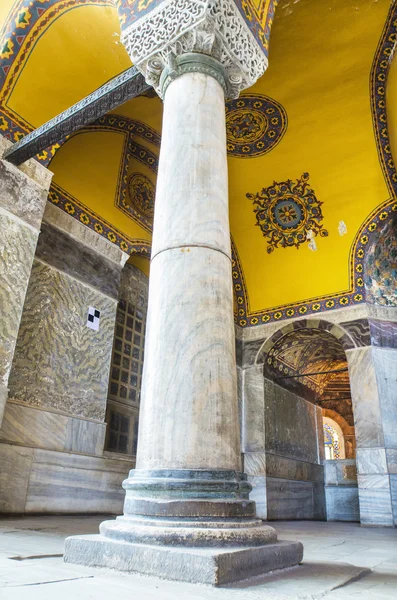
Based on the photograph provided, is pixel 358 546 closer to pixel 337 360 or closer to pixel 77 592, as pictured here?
pixel 77 592

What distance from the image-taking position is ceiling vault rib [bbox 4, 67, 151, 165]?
4.70 meters

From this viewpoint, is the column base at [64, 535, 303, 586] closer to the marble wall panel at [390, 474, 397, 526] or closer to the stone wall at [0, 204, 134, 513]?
the stone wall at [0, 204, 134, 513]

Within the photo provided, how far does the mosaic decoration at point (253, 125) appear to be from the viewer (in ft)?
26.1

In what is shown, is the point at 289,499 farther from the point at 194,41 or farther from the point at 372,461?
the point at 194,41

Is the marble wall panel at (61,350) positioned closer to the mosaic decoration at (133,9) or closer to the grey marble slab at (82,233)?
the grey marble slab at (82,233)

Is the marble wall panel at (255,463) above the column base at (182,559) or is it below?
above

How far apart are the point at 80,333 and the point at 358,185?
568cm

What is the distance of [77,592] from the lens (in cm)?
172

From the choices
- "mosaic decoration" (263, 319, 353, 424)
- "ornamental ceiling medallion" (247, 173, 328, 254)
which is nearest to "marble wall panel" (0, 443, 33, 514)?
"mosaic decoration" (263, 319, 353, 424)

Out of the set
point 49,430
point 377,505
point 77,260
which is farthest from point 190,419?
point 377,505

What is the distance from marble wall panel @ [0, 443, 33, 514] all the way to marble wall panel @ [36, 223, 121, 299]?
2.55 m

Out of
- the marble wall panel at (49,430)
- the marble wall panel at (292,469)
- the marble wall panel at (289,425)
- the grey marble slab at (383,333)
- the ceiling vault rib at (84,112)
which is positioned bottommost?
the marble wall panel at (292,469)

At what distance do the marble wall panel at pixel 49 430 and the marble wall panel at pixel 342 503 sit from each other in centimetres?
641

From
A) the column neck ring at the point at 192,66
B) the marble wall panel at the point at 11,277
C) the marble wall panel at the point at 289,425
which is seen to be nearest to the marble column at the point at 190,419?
the column neck ring at the point at 192,66
